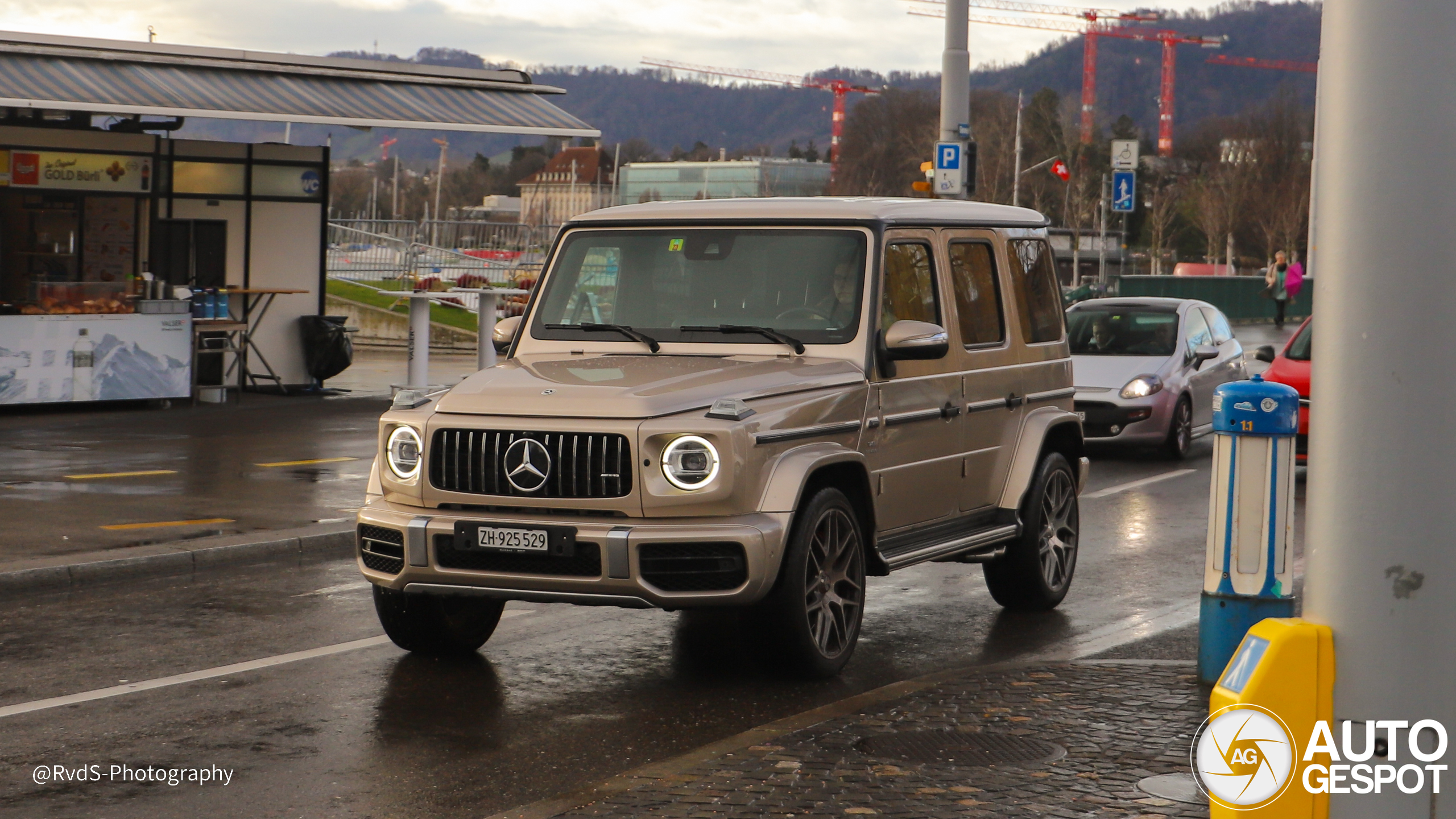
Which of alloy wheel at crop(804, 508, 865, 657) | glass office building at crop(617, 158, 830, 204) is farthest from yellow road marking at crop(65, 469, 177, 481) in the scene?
glass office building at crop(617, 158, 830, 204)

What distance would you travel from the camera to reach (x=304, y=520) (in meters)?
11.0

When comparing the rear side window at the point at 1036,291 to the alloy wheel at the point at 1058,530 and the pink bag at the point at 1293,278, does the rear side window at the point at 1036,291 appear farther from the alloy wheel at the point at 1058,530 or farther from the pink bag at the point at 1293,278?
the pink bag at the point at 1293,278

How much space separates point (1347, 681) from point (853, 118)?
415 feet

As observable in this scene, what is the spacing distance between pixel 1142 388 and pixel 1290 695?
13.3 m

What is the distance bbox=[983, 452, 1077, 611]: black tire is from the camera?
8.46 metres

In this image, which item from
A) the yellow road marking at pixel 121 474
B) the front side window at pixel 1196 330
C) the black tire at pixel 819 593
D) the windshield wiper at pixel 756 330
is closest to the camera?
the black tire at pixel 819 593

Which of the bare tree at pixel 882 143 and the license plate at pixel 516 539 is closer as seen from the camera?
the license plate at pixel 516 539

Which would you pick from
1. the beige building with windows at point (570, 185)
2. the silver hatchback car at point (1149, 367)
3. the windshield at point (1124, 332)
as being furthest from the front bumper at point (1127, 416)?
the beige building with windows at point (570, 185)

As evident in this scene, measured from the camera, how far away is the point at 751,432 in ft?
21.3

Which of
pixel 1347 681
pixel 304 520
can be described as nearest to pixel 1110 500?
pixel 304 520

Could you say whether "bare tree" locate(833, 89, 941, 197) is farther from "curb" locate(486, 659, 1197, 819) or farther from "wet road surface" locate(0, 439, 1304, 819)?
"curb" locate(486, 659, 1197, 819)

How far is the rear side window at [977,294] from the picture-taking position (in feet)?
26.8

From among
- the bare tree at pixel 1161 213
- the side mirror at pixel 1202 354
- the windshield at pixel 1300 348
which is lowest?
the side mirror at pixel 1202 354

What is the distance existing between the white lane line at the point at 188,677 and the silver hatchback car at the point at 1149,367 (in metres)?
9.66
